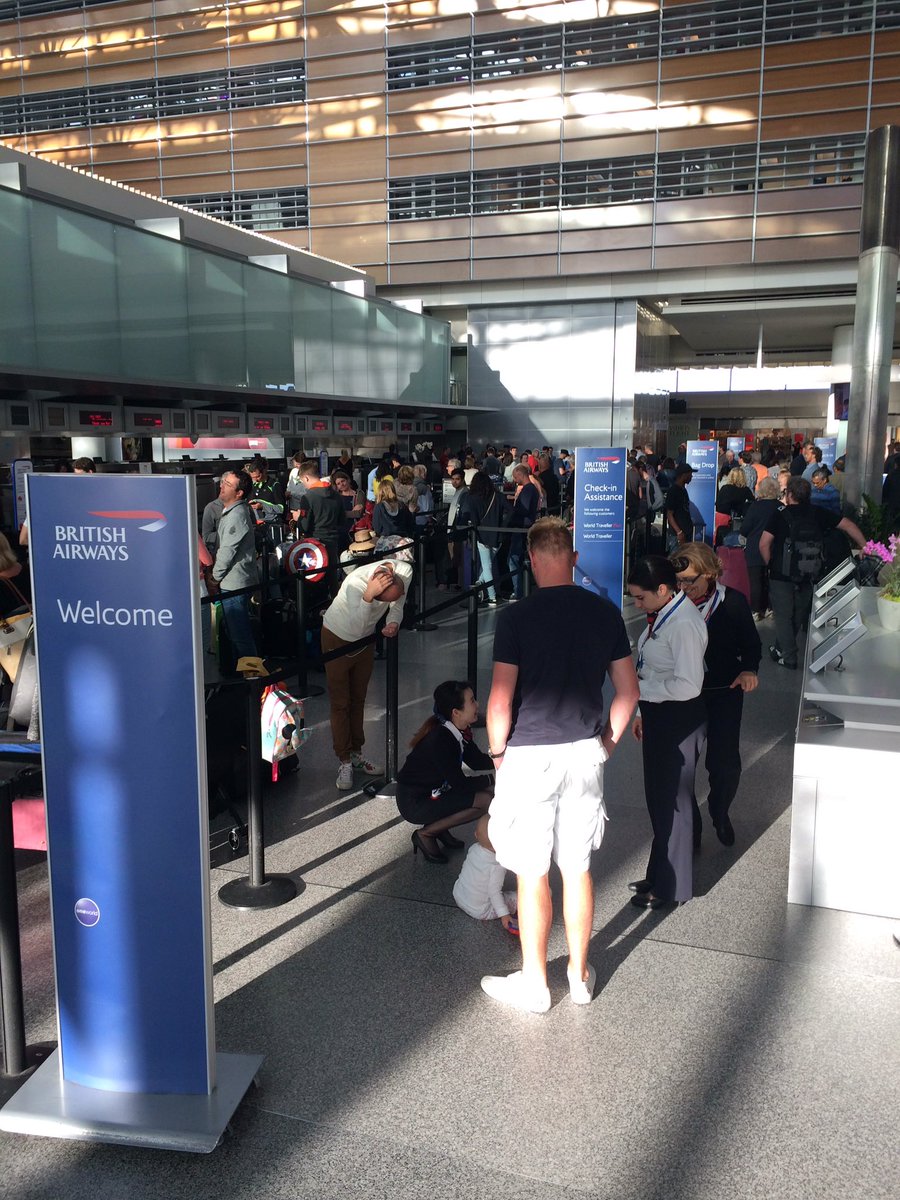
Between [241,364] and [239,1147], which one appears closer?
[239,1147]

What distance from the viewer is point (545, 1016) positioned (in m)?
3.71

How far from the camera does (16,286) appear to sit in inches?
404

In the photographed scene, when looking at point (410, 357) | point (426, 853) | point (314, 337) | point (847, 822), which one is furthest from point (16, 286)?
point (410, 357)

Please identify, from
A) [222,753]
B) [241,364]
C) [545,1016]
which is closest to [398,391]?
[241,364]

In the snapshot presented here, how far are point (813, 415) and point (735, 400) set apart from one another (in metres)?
5.36

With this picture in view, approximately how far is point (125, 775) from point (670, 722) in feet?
8.64

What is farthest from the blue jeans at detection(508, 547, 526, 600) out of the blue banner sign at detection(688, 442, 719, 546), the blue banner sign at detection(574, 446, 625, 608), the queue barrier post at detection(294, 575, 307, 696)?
the blue banner sign at detection(688, 442, 719, 546)

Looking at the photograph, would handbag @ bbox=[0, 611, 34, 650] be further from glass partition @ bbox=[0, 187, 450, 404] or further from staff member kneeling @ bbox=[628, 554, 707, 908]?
glass partition @ bbox=[0, 187, 450, 404]

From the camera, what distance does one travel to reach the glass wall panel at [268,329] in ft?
51.1

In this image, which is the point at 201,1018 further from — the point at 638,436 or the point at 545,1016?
the point at 638,436

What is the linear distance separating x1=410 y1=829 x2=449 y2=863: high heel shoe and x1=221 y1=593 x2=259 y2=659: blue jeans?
12.3 feet

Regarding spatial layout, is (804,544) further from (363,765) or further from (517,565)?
(363,765)

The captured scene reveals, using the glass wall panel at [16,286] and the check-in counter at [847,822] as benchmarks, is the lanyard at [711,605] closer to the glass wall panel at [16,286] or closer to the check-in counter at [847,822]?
the check-in counter at [847,822]

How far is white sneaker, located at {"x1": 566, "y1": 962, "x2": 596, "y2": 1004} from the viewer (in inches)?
149
